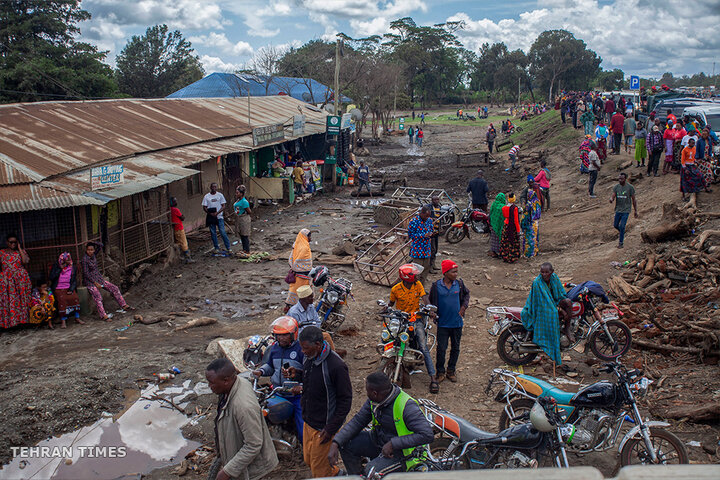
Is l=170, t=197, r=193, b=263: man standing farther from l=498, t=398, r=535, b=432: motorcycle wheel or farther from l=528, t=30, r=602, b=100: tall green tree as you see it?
l=528, t=30, r=602, b=100: tall green tree

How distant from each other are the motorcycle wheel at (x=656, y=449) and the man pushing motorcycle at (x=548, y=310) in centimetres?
255

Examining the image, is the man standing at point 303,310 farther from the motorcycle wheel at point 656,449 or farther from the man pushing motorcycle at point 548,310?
the motorcycle wheel at point 656,449

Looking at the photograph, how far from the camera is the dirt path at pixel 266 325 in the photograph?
685cm

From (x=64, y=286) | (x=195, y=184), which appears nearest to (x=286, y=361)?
(x=64, y=286)

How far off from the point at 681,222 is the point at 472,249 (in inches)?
215

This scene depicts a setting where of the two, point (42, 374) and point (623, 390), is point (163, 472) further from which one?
point (623, 390)

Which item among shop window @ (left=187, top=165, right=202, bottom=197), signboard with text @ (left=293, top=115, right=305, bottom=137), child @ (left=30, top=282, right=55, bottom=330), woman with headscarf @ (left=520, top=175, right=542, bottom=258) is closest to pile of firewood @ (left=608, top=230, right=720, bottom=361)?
woman with headscarf @ (left=520, top=175, right=542, bottom=258)

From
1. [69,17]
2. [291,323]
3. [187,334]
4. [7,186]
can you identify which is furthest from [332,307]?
[69,17]

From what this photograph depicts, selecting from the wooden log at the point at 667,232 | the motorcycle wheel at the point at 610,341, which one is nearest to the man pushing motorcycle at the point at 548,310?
the motorcycle wheel at the point at 610,341

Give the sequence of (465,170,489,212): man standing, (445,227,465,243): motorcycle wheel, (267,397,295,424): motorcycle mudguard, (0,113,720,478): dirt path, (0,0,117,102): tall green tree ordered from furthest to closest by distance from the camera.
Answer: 1. (0,0,117,102): tall green tree
2. (465,170,489,212): man standing
3. (445,227,465,243): motorcycle wheel
4. (0,113,720,478): dirt path
5. (267,397,295,424): motorcycle mudguard

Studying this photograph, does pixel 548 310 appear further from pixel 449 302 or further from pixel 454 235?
pixel 454 235

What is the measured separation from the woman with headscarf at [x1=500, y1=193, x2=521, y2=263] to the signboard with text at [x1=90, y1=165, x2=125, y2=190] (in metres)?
8.29

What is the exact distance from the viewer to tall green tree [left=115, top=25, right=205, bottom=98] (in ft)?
158

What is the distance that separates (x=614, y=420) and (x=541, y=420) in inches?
41.7
